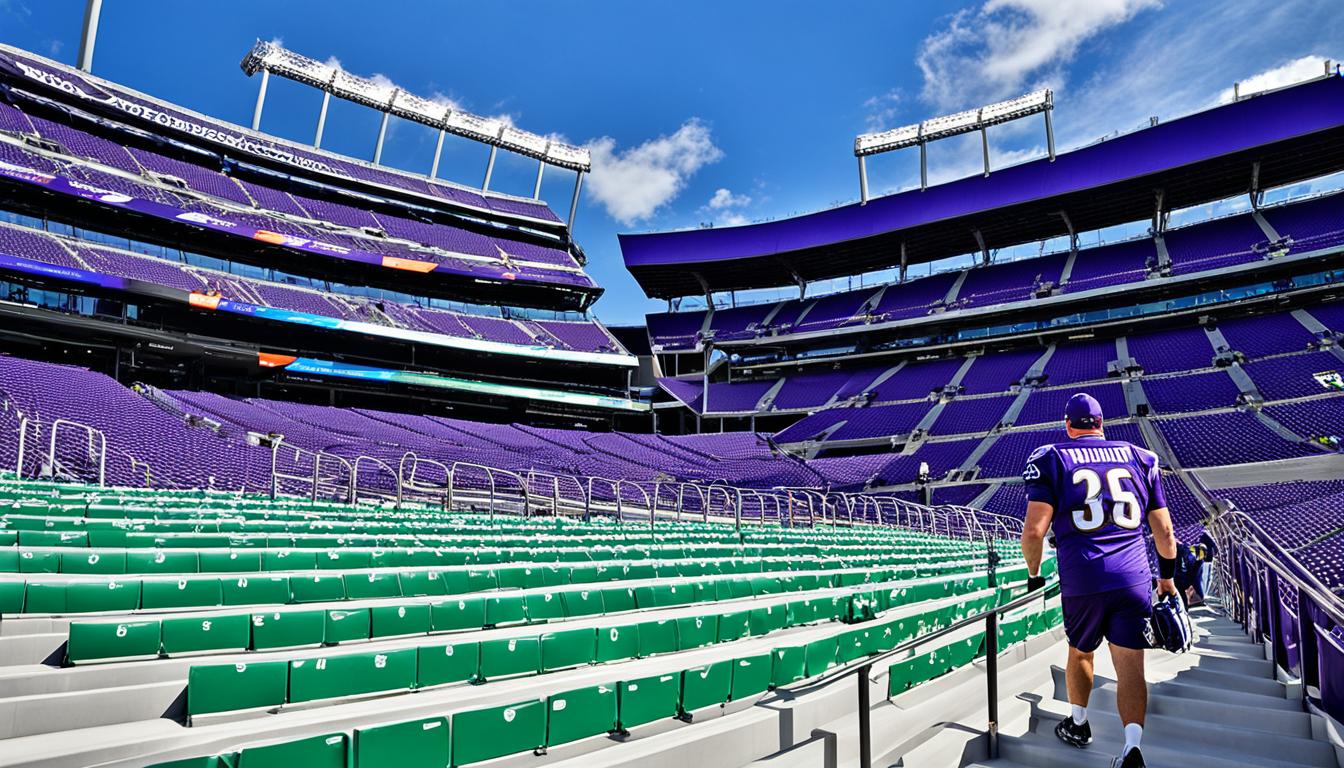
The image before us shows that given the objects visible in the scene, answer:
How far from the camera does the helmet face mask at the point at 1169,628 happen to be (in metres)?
3.27

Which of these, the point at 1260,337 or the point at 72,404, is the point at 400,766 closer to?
the point at 72,404

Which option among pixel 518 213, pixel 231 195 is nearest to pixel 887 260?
pixel 518 213

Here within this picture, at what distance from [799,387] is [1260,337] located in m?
23.3

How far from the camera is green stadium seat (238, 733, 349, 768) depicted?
2.45 meters

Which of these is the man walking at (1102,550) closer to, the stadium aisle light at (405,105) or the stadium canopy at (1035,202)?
the stadium canopy at (1035,202)

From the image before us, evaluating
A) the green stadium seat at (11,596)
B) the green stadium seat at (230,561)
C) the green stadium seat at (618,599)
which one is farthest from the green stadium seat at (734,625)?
the green stadium seat at (11,596)

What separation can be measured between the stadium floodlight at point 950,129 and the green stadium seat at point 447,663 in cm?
4399

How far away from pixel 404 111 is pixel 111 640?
161ft

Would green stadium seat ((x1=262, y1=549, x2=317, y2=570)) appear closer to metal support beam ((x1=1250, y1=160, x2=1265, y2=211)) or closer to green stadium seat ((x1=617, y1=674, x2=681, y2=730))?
green stadium seat ((x1=617, y1=674, x2=681, y2=730))

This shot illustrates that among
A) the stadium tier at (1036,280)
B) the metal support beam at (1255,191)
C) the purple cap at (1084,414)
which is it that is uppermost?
the metal support beam at (1255,191)

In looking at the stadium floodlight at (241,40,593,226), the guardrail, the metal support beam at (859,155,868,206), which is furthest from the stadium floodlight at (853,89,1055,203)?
the guardrail

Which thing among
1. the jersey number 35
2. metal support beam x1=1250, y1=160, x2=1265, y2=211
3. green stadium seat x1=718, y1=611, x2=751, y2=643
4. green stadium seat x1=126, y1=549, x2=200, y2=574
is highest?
metal support beam x1=1250, y1=160, x2=1265, y2=211

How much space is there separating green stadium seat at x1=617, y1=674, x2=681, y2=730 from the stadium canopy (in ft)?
139

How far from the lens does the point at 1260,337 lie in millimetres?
33812
